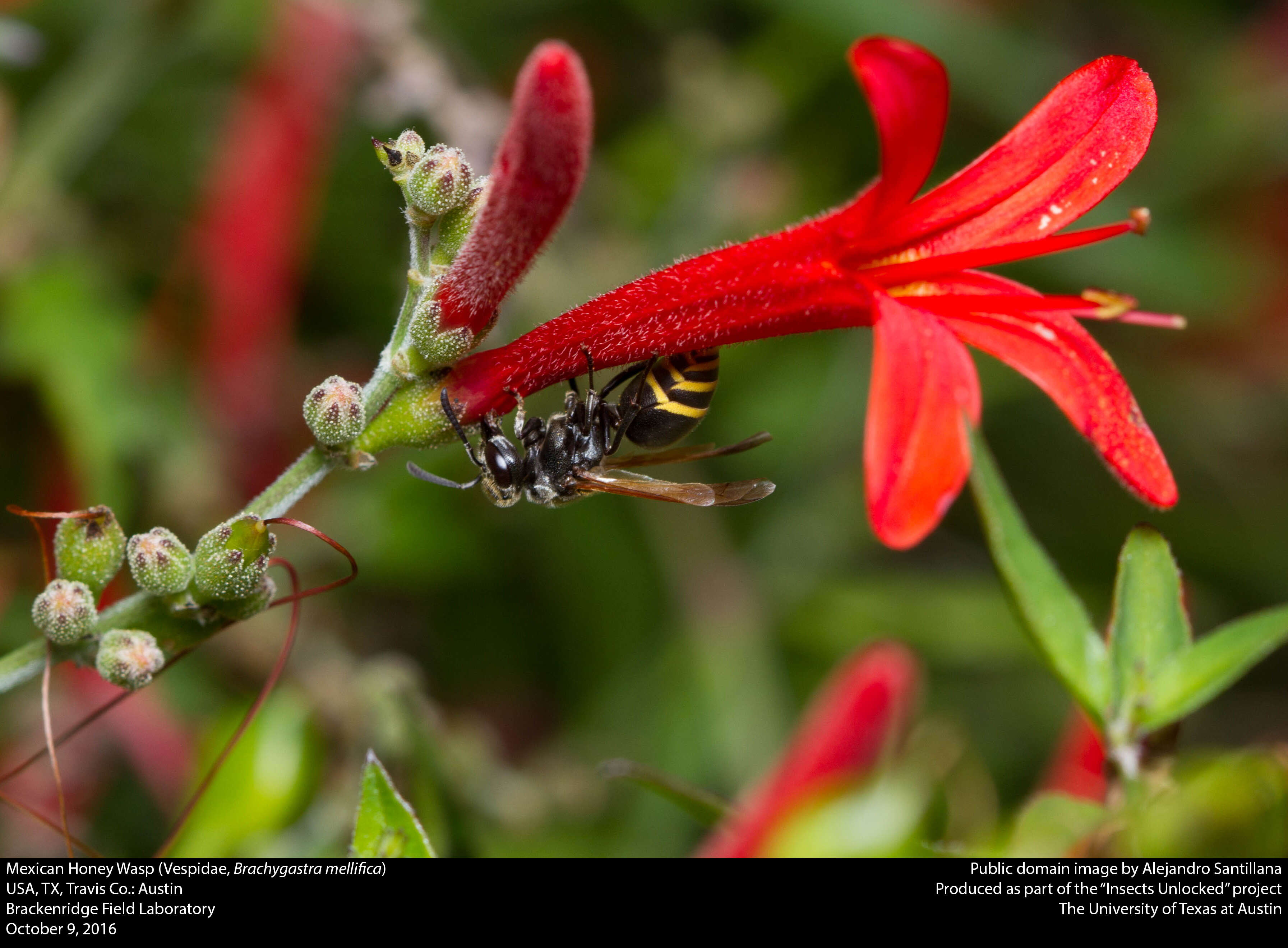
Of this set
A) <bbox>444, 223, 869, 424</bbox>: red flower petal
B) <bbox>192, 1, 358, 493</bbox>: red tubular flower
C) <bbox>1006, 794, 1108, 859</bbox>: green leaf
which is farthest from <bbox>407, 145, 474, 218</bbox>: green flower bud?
<bbox>192, 1, 358, 493</bbox>: red tubular flower

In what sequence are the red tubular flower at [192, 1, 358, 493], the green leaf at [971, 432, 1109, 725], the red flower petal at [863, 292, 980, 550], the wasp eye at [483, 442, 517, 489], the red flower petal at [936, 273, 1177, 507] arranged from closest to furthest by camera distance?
the red flower petal at [863, 292, 980, 550], the red flower petal at [936, 273, 1177, 507], the green leaf at [971, 432, 1109, 725], the wasp eye at [483, 442, 517, 489], the red tubular flower at [192, 1, 358, 493]

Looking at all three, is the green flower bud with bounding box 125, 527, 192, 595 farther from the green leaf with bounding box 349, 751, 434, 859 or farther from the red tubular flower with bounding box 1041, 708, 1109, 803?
the red tubular flower with bounding box 1041, 708, 1109, 803

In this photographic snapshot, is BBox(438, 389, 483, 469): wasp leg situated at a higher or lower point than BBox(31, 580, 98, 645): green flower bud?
higher

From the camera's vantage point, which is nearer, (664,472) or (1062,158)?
(1062,158)

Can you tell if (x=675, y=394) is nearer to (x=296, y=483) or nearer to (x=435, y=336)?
(x=435, y=336)

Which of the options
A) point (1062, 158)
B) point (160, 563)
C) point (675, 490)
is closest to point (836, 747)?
point (675, 490)
